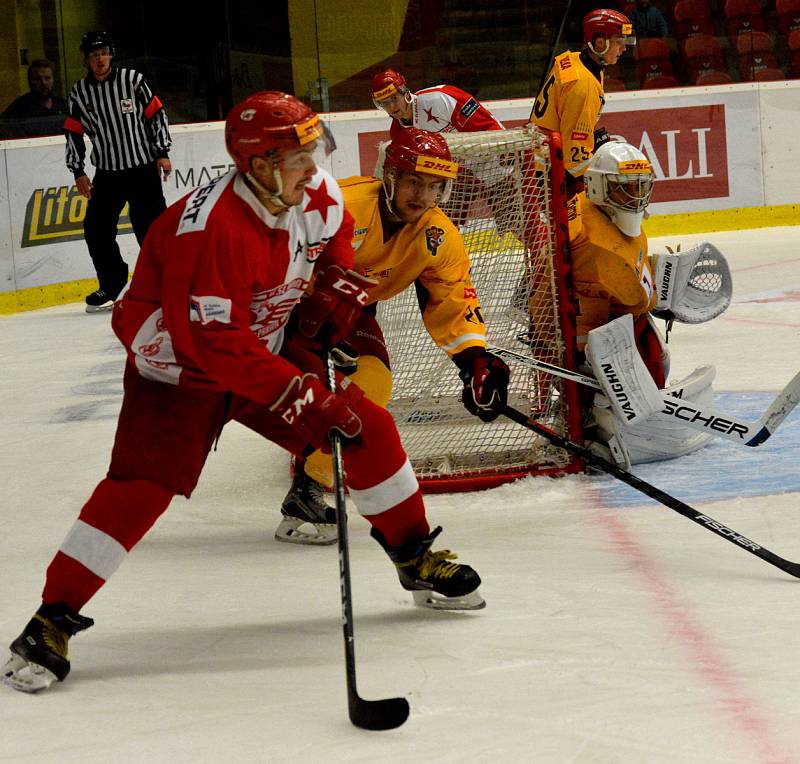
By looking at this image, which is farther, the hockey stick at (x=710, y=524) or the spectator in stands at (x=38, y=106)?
the spectator in stands at (x=38, y=106)

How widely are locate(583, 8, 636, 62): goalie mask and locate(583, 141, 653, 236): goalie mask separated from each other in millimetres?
1893

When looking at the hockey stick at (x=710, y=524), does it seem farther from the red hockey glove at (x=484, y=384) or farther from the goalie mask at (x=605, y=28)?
the goalie mask at (x=605, y=28)

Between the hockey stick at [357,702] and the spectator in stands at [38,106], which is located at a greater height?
the spectator in stands at [38,106]

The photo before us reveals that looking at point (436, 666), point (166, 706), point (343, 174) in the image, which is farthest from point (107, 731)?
point (343, 174)

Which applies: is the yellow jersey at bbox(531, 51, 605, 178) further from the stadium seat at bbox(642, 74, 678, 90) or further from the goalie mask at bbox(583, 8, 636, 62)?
the stadium seat at bbox(642, 74, 678, 90)

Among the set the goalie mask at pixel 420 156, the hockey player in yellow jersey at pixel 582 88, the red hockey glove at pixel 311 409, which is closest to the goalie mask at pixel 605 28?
the hockey player in yellow jersey at pixel 582 88

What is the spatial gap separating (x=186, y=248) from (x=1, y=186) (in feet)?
16.5

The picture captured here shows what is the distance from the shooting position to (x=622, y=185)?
10.7ft

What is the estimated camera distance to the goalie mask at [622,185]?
3.26 m

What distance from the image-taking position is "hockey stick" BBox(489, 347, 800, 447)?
10.0ft

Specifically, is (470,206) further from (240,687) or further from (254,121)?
(240,687)

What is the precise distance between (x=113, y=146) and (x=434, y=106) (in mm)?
2099

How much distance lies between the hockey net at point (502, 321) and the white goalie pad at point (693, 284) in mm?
404

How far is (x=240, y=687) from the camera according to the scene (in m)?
2.03
